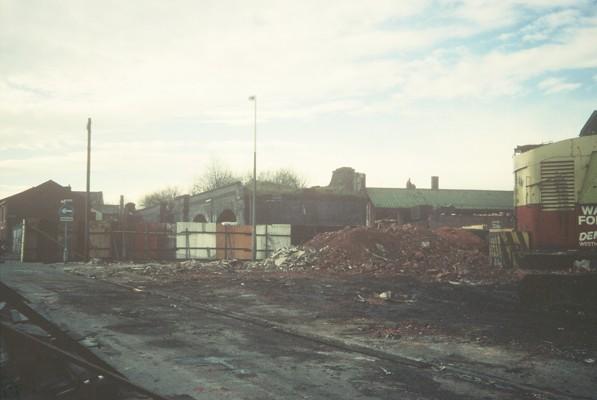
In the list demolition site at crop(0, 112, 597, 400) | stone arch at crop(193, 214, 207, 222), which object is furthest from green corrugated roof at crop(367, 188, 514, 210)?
demolition site at crop(0, 112, 597, 400)

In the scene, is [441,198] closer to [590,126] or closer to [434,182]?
[434,182]

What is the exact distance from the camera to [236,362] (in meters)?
7.00

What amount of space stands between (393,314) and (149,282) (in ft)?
32.7

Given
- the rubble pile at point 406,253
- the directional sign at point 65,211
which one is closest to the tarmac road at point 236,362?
the rubble pile at point 406,253

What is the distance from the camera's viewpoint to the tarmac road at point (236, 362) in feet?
18.8

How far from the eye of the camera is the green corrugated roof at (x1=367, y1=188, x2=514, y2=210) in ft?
184

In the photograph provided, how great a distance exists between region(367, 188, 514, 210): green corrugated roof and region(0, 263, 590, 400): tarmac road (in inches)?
1789

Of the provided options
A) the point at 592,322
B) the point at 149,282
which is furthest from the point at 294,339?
the point at 149,282

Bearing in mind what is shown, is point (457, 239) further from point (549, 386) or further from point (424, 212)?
point (424, 212)

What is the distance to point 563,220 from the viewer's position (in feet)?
33.4

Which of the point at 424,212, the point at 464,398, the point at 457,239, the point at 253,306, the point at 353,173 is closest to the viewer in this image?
the point at 464,398

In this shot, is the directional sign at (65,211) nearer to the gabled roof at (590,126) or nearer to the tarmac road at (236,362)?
the tarmac road at (236,362)

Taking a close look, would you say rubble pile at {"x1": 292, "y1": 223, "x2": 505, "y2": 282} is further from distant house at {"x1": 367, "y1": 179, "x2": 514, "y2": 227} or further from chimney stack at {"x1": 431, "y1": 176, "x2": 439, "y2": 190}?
chimney stack at {"x1": 431, "y1": 176, "x2": 439, "y2": 190}

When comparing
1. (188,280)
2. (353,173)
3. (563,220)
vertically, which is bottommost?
(188,280)
